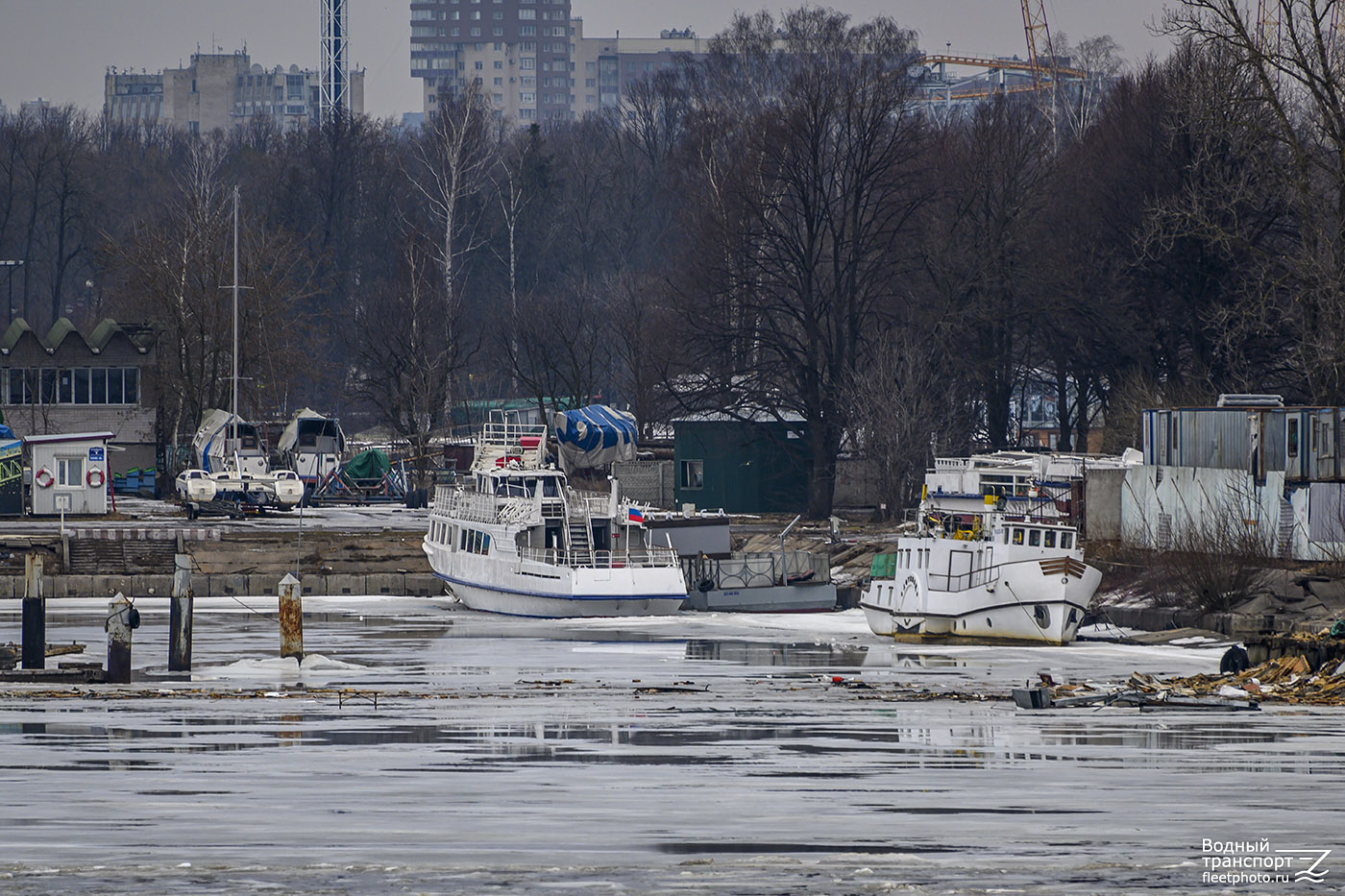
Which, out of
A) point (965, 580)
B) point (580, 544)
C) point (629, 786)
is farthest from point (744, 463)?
point (629, 786)

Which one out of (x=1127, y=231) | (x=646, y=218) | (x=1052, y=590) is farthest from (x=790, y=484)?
(x=646, y=218)

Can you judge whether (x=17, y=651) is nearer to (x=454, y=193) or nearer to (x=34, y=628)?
(x=34, y=628)

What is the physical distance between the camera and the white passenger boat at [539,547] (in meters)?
42.9

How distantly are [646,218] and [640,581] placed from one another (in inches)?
3502

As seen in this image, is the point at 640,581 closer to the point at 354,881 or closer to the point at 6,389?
the point at 354,881

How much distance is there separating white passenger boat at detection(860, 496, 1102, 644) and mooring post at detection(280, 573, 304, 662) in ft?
47.1

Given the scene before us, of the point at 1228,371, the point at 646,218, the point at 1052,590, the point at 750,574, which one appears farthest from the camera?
the point at 646,218

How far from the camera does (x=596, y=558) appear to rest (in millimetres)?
44438

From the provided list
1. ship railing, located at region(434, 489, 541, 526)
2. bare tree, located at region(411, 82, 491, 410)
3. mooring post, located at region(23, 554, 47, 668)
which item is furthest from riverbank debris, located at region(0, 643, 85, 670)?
bare tree, located at region(411, 82, 491, 410)

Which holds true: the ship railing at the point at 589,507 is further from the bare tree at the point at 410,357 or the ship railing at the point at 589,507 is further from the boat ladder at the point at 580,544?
the bare tree at the point at 410,357

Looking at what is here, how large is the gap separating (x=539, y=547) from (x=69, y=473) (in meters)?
26.0

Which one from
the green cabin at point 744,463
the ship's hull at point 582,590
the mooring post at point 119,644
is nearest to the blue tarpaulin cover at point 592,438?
the green cabin at point 744,463

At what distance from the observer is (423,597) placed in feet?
163

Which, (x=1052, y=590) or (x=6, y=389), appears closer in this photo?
(x=1052, y=590)
